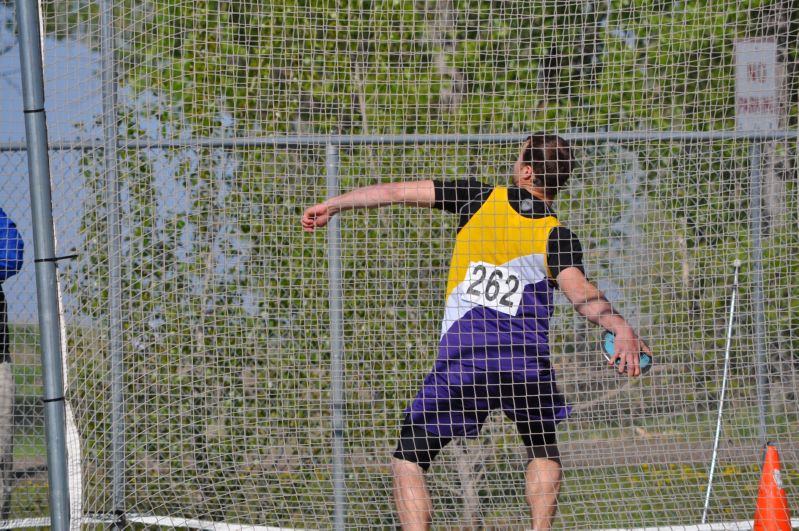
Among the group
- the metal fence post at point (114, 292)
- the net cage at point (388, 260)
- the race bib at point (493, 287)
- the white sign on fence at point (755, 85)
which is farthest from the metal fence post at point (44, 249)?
the white sign on fence at point (755, 85)

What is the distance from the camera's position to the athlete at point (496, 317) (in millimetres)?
3854

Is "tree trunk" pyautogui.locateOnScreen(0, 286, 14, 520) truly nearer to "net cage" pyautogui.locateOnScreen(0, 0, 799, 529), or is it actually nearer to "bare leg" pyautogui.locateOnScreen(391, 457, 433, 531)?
"net cage" pyautogui.locateOnScreen(0, 0, 799, 529)

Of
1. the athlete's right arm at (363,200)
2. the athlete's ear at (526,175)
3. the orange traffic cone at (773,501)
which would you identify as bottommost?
the orange traffic cone at (773,501)

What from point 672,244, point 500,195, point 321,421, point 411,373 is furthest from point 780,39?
point 321,421

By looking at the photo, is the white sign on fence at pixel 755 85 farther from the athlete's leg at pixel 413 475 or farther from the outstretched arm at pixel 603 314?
the athlete's leg at pixel 413 475

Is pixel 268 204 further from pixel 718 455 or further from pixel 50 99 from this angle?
pixel 718 455

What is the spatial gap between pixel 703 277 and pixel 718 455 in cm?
90

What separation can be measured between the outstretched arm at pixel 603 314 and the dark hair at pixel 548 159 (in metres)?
0.44

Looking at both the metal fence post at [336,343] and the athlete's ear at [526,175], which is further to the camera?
the metal fence post at [336,343]

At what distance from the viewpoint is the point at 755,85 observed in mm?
4488

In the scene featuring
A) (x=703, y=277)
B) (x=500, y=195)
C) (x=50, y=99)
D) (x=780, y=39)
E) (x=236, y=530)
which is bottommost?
(x=236, y=530)

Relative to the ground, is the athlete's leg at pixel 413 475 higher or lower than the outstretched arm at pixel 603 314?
lower

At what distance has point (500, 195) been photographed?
3932mm

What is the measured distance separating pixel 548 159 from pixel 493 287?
1.92ft
